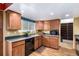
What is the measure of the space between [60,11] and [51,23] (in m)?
0.45

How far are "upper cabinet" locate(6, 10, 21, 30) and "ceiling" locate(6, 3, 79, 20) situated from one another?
113 millimetres

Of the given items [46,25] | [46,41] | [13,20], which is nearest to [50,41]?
[46,41]

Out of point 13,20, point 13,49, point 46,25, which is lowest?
point 13,49

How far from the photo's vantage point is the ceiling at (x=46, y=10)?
1696mm

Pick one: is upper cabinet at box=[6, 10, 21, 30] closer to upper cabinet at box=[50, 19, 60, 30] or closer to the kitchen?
the kitchen

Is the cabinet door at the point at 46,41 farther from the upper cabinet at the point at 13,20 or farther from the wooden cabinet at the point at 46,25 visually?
the upper cabinet at the point at 13,20

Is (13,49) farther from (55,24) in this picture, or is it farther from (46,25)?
(55,24)

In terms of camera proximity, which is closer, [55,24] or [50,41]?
[55,24]

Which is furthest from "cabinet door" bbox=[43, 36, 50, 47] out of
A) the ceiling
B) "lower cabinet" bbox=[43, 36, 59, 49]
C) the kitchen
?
the ceiling

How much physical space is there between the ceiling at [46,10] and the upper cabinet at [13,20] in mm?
113

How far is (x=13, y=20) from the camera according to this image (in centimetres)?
209

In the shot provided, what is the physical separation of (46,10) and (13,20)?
786mm

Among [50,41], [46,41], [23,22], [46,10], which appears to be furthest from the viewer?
[50,41]

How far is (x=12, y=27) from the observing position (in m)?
2.21
